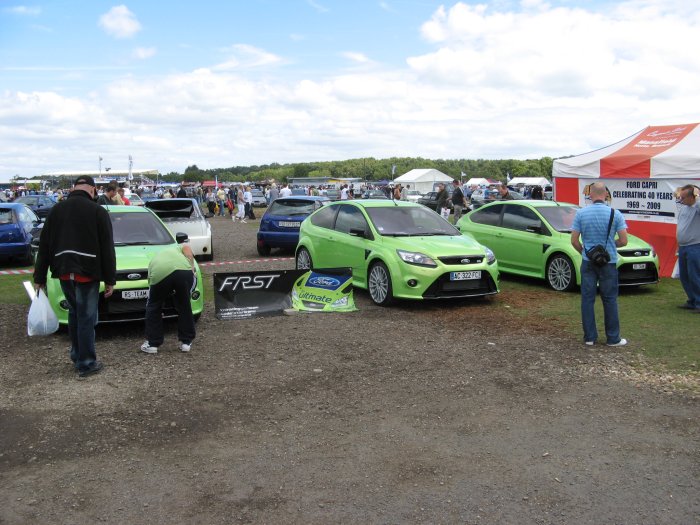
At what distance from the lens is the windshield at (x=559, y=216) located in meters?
11.6

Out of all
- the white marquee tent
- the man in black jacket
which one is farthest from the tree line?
the man in black jacket

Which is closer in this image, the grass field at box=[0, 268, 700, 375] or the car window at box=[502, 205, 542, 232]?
the grass field at box=[0, 268, 700, 375]

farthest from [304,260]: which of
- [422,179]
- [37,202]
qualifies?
[422,179]

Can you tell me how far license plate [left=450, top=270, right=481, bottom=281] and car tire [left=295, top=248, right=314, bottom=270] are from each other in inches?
117

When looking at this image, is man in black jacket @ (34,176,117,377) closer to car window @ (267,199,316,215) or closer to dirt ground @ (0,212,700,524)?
dirt ground @ (0,212,700,524)

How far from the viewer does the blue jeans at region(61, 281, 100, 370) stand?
615 cm

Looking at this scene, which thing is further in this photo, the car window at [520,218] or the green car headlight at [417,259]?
the car window at [520,218]

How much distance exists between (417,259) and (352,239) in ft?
4.87

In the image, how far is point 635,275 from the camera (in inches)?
428

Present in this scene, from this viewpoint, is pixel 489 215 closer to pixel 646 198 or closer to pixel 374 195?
pixel 646 198

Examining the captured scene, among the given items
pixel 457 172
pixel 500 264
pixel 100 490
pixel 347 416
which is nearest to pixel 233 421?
pixel 347 416

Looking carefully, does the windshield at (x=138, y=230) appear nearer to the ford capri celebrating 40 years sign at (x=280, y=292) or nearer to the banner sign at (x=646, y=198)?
the ford capri celebrating 40 years sign at (x=280, y=292)

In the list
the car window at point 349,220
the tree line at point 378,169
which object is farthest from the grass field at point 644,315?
the tree line at point 378,169

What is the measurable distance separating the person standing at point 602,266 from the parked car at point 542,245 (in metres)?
3.44
